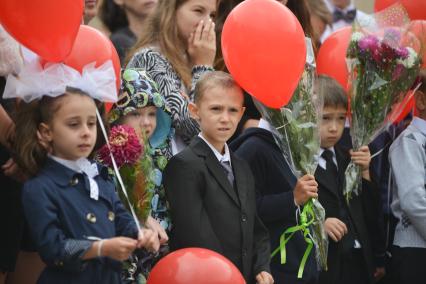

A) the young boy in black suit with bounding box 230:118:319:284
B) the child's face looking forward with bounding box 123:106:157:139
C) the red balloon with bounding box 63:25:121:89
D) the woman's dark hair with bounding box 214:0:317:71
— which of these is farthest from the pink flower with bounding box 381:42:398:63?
the red balloon with bounding box 63:25:121:89

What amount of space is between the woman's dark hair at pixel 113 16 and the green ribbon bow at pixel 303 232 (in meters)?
2.85

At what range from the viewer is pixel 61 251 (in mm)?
4137

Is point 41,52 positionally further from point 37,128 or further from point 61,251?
point 61,251

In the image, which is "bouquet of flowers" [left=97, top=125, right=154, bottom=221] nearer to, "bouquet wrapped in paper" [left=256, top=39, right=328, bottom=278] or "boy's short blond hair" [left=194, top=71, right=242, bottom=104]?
"boy's short blond hair" [left=194, top=71, right=242, bottom=104]

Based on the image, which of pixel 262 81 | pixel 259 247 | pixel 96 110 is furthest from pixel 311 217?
pixel 96 110

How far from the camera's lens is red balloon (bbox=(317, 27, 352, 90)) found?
6.26 meters

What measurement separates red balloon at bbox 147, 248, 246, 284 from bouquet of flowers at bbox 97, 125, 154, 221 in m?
0.27

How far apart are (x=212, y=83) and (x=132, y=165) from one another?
0.85 meters

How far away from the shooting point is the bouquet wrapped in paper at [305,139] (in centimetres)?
539

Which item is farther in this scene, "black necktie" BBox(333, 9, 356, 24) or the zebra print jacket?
"black necktie" BBox(333, 9, 356, 24)

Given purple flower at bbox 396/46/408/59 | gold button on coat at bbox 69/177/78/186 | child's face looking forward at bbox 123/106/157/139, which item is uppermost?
purple flower at bbox 396/46/408/59

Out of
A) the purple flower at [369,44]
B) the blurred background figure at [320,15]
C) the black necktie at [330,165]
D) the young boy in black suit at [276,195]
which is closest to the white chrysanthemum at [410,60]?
the purple flower at [369,44]

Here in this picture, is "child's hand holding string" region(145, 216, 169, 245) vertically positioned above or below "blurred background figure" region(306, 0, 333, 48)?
below

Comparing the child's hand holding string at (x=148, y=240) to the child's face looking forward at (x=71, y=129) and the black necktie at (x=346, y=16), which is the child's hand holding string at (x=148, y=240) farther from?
the black necktie at (x=346, y=16)
